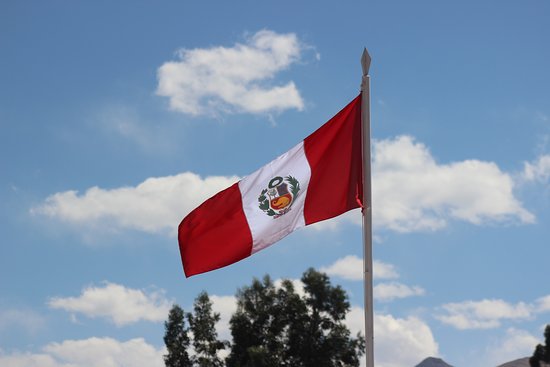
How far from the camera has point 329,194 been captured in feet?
43.4

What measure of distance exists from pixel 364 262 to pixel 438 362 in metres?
175

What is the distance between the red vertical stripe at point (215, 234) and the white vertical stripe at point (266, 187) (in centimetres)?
13

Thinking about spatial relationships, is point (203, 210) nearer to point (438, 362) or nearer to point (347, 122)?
point (347, 122)

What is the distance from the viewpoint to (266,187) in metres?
13.6

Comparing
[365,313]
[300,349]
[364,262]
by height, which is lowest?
[365,313]

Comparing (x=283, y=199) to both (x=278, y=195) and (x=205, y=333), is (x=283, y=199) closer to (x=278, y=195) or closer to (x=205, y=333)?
(x=278, y=195)

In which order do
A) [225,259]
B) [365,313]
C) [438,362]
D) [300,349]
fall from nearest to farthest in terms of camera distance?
1. [365,313]
2. [225,259]
3. [300,349]
4. [438,362]

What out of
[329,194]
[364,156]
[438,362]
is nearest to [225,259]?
[329,194]

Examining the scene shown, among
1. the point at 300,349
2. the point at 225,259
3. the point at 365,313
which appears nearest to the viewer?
the point at 365,313

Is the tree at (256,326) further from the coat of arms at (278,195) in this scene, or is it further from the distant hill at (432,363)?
the distant hill at (432,363)

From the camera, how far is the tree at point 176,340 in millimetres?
69062

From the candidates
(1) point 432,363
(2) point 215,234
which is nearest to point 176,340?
(2) point 215,234

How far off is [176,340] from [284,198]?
191 feet

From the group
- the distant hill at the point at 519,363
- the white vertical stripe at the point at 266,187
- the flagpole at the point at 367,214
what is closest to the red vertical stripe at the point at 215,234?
the white vertical stripe at the point at 266,187
